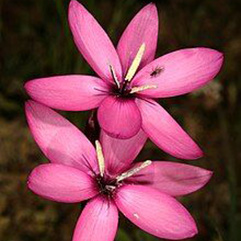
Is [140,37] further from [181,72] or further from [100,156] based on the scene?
[100,156]

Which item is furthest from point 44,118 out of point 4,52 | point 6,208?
point 4,52

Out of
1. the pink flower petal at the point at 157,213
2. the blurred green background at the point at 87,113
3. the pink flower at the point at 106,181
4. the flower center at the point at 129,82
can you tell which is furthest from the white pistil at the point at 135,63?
the blurred green background at the point at 87,113

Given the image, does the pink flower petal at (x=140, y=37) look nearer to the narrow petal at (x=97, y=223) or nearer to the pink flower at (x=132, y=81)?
the pink flower at (x=132, y=81)

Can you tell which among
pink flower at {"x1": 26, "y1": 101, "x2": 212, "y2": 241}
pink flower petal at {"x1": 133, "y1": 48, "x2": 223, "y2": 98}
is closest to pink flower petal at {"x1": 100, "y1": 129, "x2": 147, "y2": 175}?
pink flower at {"x1": 26, "y1": 101, "x2": 212, "y2": 241}

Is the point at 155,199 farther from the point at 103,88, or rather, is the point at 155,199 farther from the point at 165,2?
the point at 165,2

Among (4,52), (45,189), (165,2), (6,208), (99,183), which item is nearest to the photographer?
(45,189)

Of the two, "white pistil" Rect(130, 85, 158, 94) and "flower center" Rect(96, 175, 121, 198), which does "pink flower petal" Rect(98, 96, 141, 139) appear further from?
"flower center" Rect(96, 175, 121, 198)
